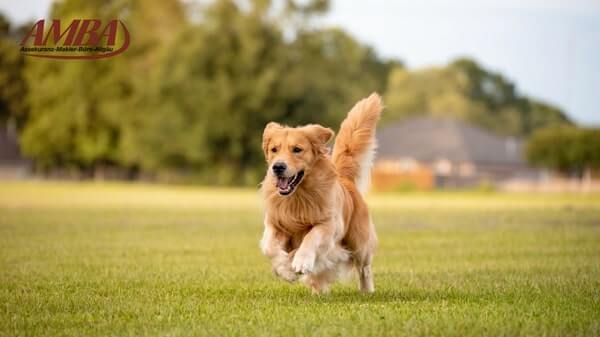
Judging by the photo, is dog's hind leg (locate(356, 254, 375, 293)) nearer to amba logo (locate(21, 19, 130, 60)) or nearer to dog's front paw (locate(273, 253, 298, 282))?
dog's front paw (locate(273, 253, 298, 282))

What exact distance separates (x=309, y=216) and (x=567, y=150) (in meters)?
61.5

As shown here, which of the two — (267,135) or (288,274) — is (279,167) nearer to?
(267,135)

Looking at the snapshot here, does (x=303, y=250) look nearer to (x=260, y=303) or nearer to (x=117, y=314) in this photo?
(x=260, y=303)

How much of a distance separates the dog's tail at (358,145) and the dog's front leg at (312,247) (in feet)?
5.27

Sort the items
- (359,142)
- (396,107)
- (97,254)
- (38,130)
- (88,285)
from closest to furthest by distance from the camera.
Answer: (88,285), (359,142), (97,254), (38,130), (396,107)

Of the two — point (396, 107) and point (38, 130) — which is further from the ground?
point (396, 107)

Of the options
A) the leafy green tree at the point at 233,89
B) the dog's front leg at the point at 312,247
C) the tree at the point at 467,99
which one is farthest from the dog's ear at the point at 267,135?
the tree at the point at 467,99

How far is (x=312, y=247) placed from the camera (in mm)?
A: 7875

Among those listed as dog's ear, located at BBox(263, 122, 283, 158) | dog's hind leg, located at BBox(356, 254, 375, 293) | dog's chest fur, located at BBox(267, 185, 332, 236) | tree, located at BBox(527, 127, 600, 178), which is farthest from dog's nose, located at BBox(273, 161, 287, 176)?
tree, located at BBox(527, 127, 600, 178)

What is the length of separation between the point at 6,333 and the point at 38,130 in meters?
67.3

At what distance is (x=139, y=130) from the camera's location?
62.2 m

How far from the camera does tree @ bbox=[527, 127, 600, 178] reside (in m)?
65.3

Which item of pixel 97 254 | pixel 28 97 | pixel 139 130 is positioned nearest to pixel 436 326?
pixel 97 254

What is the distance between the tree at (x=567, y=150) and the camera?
214 ft
